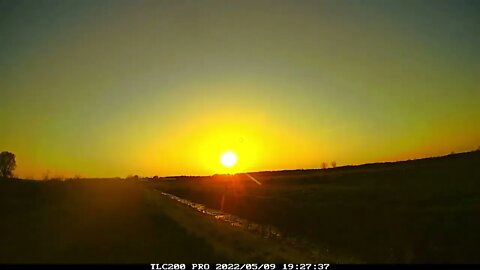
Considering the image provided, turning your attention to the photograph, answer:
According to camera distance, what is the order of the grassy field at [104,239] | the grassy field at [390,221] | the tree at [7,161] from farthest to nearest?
1. the tree at [7,161]
2. the grassy field at [390,221]
3. the grassy field at [104,239]

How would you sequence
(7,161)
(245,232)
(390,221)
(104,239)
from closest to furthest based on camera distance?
(104,239) → (390,221) → (245,232) → (7,161)

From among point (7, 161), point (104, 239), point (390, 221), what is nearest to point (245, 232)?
point (390, 221)

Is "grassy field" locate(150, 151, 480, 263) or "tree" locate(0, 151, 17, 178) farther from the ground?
"tree" locate(0, 151, 17, 178)

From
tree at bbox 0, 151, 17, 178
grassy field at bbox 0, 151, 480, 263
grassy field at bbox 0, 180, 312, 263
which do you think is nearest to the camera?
Result: grassy field at bbox 0, 180, 312, 263

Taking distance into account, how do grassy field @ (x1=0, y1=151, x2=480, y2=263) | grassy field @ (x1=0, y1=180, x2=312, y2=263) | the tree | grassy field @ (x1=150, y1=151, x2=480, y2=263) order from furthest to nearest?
the tree < grassy field @ (x1=150, y1=151, x2=480, y2=263) < grassy field @ (x1=0, y1=151, x2=480, y2=263) < grassy field @ (x1=0, y1=180, x2=312, y2=263)

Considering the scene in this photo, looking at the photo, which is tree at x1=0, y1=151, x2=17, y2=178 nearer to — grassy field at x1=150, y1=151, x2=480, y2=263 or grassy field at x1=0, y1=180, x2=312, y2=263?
grassy field at x1=150, y1=151, x2=480, y2=263

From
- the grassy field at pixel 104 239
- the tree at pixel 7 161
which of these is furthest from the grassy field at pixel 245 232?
the tree at pixel 7 161

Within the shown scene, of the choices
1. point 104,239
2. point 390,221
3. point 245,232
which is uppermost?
point 245,232

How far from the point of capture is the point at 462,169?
273 ft

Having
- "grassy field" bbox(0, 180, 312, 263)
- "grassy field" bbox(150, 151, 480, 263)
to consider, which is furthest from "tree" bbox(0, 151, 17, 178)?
"grassy field" bbox(0, 180, 312, 263)

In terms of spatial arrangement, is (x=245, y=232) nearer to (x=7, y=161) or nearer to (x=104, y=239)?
(x=104, y=239)

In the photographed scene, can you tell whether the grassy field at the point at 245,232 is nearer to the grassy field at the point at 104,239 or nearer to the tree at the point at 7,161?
the grassy field at the point at 104,239

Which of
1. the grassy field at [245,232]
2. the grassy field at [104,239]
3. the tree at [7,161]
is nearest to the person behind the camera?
the grassy field at [104,239]

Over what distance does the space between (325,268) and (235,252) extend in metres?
5.30
